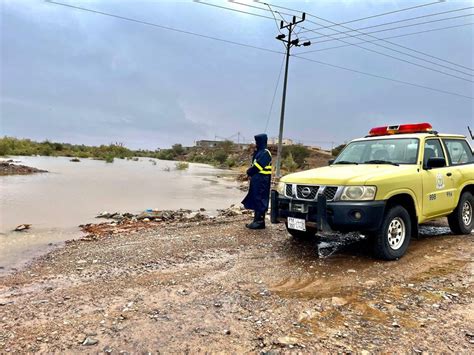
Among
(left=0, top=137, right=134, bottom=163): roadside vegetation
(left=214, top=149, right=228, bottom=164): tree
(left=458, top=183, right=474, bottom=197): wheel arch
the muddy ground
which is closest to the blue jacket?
the muddy ground

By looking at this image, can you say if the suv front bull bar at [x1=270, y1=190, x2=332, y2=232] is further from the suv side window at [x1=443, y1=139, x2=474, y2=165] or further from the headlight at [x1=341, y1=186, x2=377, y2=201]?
the suv side window at [x1=443, y1=139, x2=474, y2=165]

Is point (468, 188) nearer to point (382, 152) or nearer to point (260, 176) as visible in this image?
point (382, 152)

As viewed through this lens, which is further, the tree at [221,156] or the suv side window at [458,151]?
the tree at [221,156]

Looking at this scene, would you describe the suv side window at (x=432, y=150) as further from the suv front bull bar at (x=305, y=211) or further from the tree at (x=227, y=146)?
the tree at (x=227, y=146)

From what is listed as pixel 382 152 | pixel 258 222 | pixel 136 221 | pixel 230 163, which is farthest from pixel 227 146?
pixel 382 152

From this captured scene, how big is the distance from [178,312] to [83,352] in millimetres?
992

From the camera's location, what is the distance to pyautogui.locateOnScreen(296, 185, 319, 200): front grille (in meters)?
5.27

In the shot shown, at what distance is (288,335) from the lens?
3197mm

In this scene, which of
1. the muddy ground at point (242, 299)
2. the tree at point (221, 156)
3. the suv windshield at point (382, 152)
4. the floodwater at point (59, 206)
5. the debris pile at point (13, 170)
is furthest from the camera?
the tree at point (221, 156)

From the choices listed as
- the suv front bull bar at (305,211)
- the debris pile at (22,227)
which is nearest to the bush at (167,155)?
the debris pile at (22,227)

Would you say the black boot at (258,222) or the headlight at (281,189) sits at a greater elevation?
the headlight at (281,189)

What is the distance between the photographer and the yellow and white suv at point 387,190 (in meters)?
4.93

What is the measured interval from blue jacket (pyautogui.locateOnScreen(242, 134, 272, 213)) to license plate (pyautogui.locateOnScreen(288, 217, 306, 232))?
2.25 meters

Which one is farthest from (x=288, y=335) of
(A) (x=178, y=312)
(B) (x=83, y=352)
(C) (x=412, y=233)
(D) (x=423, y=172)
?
(D) (x=423, y=172)
